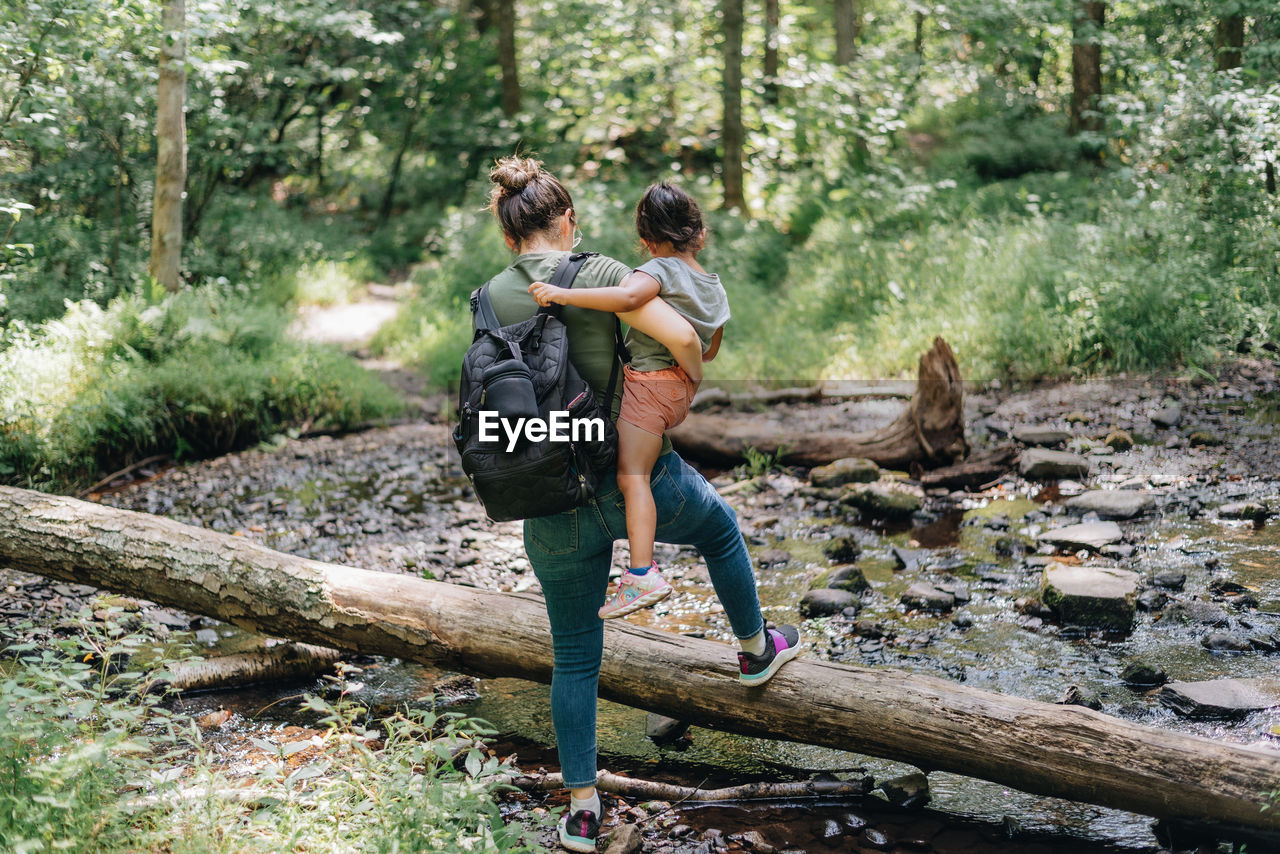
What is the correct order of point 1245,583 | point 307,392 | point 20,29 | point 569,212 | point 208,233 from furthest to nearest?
point 208,233 → point 307,392 → point 20,29 → point 1245,583 → point 569,212

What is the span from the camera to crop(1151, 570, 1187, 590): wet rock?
4.96m

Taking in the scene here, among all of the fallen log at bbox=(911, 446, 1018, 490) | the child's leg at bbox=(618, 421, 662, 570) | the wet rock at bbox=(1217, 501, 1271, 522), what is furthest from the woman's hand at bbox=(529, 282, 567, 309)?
the wet rock at bbox=(1217, 501, 1271, 522)

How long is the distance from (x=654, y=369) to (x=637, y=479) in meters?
0.38

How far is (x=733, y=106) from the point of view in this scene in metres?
14.4

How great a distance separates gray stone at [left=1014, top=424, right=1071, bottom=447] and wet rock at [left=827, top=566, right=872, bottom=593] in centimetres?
285

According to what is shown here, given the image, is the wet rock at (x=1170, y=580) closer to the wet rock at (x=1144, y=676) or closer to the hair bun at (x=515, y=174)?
the wet rock at (x=1144, y=676)

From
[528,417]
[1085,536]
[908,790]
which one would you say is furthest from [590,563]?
[1085,536]

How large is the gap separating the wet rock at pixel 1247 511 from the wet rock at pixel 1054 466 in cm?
107

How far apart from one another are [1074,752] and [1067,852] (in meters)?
0.34

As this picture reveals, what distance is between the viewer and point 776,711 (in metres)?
3.48

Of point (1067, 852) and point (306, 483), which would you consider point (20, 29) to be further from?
point (1067, 852)

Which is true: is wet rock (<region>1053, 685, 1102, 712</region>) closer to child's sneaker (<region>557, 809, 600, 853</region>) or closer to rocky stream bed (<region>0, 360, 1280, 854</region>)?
rocky stream bed (<region>0, 360, 1280, 854</region>)

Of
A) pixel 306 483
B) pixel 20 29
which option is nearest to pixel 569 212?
pixel 306 483

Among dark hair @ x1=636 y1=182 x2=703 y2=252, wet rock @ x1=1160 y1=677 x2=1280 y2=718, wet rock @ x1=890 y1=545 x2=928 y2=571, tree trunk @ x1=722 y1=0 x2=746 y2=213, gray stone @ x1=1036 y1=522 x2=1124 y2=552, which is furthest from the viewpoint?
tree trunk @ x1=722 y1=0 x2=746 y2=213
